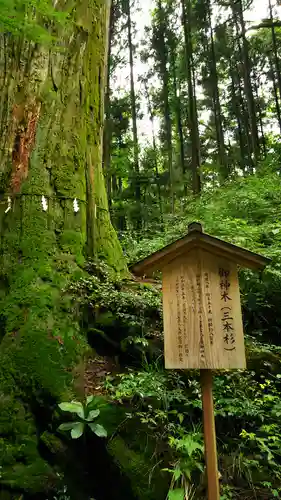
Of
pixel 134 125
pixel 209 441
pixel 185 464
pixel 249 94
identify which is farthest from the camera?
pixel 134 125

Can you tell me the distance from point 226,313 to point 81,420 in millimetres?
1477

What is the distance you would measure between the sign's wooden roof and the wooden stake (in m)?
0.74

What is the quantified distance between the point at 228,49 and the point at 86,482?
62.7ft

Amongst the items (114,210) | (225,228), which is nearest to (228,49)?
(114,210)

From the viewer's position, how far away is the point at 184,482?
2719 millimetres

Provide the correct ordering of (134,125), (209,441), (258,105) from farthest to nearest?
(258,105), (134,125), (209,441)

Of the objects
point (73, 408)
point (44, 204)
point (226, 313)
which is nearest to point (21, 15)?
point (44, 204)

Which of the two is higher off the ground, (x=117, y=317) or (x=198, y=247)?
(x=198, y=247)

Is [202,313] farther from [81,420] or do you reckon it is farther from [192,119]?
[192,119]

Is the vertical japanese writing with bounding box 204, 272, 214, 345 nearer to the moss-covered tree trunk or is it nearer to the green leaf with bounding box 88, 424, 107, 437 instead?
the green leaf with bounding box 88, 424, 107, 437

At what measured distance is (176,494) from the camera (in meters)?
2.59

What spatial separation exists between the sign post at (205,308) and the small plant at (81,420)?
0.93 meters

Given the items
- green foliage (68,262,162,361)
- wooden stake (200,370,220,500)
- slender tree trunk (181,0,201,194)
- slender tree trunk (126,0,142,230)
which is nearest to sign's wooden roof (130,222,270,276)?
wooden stake (200,370,220,500)

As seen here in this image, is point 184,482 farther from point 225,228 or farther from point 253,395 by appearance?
point 225,228
